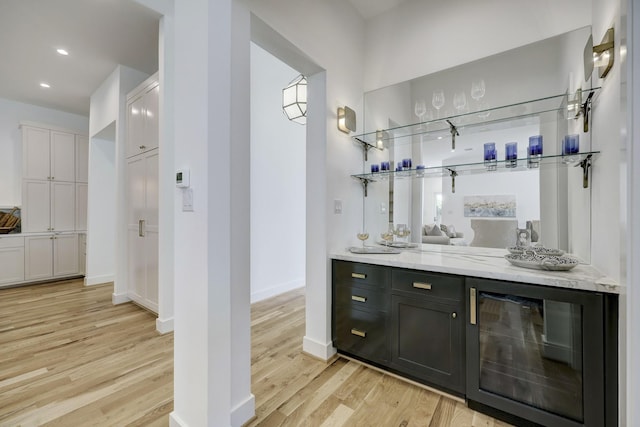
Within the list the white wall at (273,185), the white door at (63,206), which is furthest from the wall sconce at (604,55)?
the white door at (63,206)

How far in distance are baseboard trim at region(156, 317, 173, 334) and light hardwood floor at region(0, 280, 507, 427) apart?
6 cm

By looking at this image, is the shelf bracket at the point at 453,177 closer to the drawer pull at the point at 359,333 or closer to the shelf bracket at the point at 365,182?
the shelf bracket at the point at 365,182

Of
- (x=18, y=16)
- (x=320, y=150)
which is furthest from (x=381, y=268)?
(x=18, y=16)

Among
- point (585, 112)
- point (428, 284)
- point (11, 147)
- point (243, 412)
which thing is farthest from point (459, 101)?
point (11, 147)

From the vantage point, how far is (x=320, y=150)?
7.21ft

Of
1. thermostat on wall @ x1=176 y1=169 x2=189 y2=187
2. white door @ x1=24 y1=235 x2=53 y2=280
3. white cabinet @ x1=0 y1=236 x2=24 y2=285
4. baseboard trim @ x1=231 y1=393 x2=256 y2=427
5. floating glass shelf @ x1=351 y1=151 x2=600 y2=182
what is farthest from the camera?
white door @ x1=24 y1=235 x2=53 y2=280

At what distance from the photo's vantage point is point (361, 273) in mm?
2047

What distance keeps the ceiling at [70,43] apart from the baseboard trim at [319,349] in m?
3.57

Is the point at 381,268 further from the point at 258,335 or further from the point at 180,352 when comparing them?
the point at 258,335

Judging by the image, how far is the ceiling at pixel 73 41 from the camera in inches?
104

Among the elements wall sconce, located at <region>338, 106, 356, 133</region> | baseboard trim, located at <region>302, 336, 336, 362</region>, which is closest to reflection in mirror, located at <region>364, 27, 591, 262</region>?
wall sconce, located at <region>338, 106, 356, 133</region>

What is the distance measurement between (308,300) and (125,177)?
123 inches

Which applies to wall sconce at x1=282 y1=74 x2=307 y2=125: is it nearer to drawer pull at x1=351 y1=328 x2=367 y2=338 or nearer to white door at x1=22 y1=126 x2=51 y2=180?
drawer pull at x1=351 y1=328 x2=367 y2=338

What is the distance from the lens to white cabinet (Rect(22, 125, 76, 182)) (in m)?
4.43
